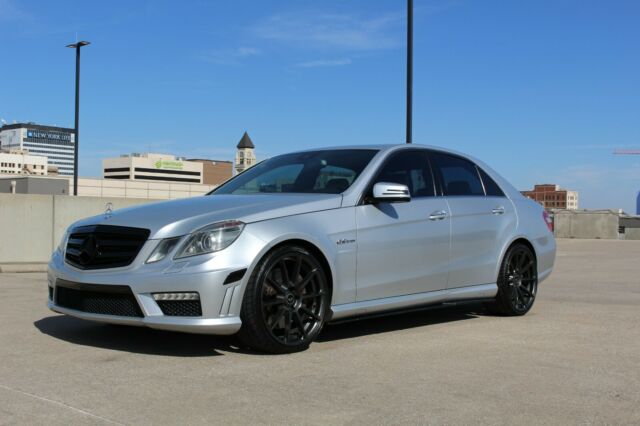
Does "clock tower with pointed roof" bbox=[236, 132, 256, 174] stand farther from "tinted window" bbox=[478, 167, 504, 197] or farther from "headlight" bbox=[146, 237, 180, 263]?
"headlight" bbox=[146, 237, 180, 263]

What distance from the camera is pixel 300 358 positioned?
5.34 meters

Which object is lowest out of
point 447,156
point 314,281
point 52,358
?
point 52,358

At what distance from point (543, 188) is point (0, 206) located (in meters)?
196

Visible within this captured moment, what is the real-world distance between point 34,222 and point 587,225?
1040 inches

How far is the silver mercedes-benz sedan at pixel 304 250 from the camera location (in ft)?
17.0

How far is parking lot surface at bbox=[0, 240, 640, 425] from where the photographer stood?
394 centimetres

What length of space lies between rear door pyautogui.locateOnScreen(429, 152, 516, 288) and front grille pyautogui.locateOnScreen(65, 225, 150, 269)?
2.86 metres

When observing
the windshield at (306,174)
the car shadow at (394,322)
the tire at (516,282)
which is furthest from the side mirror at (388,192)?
the tire at (516,282)

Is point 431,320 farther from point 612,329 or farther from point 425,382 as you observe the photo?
point 425,382

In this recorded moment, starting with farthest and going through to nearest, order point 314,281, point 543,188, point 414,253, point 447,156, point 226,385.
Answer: point 543,188 < point 447,156 < point 414,253 < point 314,281 < point 226,385

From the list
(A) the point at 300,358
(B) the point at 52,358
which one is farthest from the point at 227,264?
(B) the point at 52,358

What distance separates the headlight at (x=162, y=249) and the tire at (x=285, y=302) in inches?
22.5

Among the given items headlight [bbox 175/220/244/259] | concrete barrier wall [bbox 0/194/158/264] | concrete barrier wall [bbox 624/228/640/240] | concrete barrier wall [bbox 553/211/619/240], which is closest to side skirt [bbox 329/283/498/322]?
headlight [bbox 175/220/244/259]

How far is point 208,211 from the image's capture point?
548 cm
